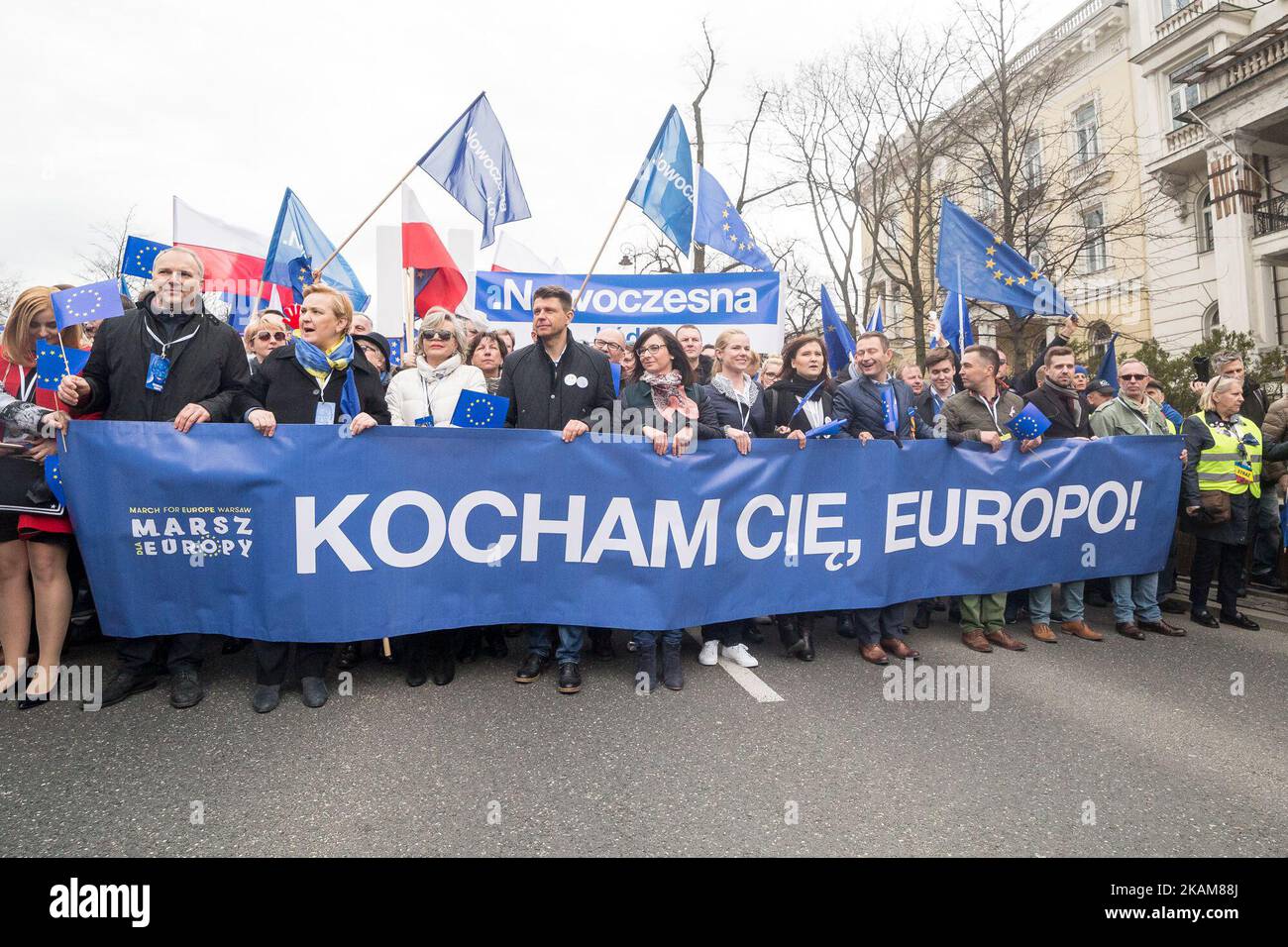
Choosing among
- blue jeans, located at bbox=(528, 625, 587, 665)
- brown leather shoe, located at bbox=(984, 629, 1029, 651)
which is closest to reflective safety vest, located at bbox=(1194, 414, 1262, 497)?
brown leather shoe, located at bbox=(984, 629, 1029, 651)

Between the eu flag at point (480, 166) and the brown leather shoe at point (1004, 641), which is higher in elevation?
the eu flag at point (480, 166)

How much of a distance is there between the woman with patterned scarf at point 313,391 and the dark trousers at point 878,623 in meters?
3.25

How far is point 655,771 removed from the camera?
295 cm

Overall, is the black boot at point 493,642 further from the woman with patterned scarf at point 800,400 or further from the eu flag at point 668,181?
the eu flag at point 668,181

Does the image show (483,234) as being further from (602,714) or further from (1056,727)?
(1056,727)

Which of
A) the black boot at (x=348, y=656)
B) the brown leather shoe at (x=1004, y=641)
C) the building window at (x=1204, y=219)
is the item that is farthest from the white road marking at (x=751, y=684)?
the building window at (x=1204, y=219)

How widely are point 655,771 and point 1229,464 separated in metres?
5.58

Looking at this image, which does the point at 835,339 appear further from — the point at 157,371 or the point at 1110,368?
the point at 157,371

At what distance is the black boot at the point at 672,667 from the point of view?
403cm

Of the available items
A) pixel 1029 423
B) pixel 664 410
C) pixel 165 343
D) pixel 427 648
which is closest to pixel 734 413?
pixel 664 410

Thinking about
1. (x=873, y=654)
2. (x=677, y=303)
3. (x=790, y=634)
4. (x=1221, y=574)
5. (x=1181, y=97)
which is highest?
(x=1181, y=97)

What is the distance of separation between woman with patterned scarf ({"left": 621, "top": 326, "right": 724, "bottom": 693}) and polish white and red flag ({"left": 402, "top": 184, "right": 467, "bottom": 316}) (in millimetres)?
4138
